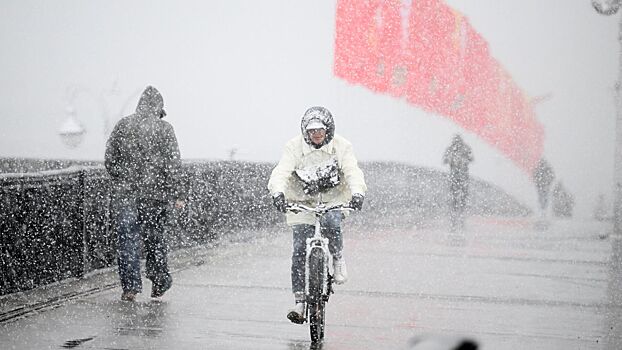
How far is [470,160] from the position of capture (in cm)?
2361

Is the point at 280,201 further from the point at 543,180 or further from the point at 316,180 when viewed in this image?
the point at 543,180

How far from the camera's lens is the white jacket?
7285mm

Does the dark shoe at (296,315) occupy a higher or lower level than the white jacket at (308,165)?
lower

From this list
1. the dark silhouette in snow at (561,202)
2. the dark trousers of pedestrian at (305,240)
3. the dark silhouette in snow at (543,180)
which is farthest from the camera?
the dark silhouette in snow at (561,202)

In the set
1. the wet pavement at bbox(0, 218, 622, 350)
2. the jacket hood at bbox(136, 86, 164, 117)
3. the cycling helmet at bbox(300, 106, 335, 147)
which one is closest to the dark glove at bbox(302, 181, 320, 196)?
the cycling helmet at bbox(300, 106, 335, 147)

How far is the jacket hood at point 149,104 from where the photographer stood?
30.1 feet

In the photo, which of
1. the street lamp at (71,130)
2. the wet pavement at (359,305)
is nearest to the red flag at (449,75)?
the wet pavement at (359,305)

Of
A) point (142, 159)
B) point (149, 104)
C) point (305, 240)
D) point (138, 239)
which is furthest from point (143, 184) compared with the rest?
point (305, 240)

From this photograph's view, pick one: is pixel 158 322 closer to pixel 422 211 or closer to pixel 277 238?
pixel 277 238

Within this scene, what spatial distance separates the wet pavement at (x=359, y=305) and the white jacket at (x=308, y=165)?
0.95 meters

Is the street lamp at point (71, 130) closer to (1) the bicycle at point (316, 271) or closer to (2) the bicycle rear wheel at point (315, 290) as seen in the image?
(1) the bicycle at point (316, 271)

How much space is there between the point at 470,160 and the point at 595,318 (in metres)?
15.1

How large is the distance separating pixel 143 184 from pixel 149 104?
690 mm

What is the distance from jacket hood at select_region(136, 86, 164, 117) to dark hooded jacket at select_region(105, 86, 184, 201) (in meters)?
0.03
